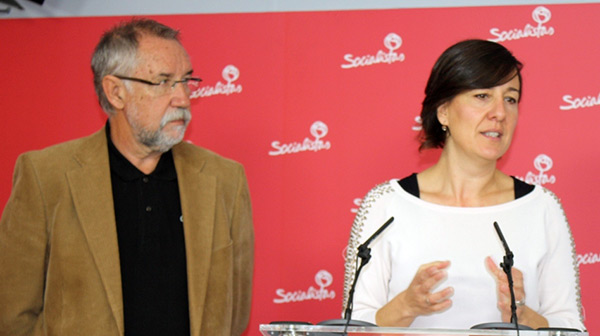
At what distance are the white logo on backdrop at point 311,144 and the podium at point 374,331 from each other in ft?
7.55

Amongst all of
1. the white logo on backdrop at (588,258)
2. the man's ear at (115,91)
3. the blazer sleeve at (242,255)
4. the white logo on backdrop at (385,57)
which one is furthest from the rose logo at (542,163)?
the man's ear at (115,91)

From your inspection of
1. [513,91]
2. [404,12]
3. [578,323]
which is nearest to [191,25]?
[404,12]

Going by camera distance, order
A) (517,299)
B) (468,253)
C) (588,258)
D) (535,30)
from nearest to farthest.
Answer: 1. (517,299)
2. (468,253)
3. (588,258)
4. (535,30)

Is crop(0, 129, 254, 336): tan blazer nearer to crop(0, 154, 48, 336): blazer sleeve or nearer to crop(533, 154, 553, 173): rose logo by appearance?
crop(0, 154, 48, 336): blazer sleeve

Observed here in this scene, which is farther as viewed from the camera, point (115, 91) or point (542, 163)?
point (542, 163)

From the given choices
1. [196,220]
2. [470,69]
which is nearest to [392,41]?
[470,69]

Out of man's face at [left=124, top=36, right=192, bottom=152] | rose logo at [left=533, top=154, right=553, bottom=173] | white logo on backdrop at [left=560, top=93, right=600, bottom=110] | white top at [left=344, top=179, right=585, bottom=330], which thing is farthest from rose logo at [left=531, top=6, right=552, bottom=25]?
man's face at [left=124, top=36, right=192, bottom=152]

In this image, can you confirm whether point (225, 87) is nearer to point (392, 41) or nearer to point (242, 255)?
point (392, 41)

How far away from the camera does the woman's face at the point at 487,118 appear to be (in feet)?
8.74

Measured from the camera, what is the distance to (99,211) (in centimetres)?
283

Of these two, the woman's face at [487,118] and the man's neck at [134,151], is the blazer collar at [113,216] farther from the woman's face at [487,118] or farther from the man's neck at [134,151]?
the woman's face at [487,118]

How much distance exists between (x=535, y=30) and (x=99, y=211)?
229 centimetres

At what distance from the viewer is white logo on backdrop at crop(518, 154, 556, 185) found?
386 cm

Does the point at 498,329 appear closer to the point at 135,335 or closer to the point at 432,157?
the point at 135,335
